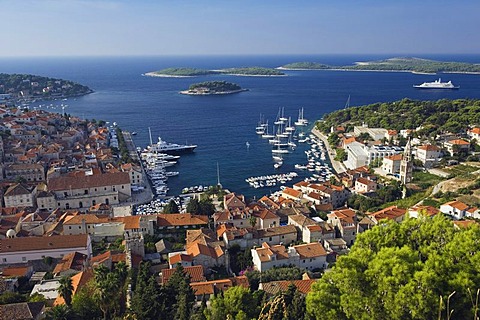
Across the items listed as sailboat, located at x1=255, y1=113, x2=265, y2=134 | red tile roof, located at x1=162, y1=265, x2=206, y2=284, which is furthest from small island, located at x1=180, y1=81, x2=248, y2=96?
red tile roof, located at x1=162, y1=265, x2=206, y2=284

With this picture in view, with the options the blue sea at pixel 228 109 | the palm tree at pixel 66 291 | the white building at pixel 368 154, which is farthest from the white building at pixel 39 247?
the white building at pixel 368 154

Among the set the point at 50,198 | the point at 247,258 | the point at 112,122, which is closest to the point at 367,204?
the point at 247,258

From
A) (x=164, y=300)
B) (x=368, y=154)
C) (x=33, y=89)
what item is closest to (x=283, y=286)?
(x=164, y=300)

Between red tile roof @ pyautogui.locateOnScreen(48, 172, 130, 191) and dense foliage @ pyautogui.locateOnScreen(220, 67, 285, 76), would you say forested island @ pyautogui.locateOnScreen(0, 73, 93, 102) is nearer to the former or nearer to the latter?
red tile roof @ pyautogui.locateOnScreen(48, 172, 130, 191)

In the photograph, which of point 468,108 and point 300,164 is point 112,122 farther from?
point 468,108

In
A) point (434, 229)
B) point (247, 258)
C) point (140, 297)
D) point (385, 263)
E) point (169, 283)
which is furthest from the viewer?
point (247, 258)
